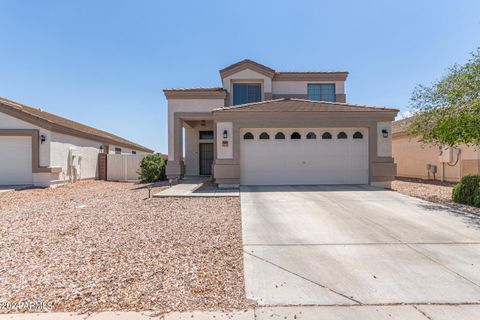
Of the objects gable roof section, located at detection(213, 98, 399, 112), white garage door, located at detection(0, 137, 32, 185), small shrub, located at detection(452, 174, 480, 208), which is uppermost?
gable roof section, located at detection(213, 98, 399, 112)

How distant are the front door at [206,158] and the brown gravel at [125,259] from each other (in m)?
10.4

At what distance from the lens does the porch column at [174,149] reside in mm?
15805

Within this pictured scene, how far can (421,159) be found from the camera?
17328mm

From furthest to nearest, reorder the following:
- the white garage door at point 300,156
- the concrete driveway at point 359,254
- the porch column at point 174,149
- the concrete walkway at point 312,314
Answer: the porch column at point 174,149
the white garage door at point 300,156
the concrete driveway at point 359,254
the concrete walkway at point 312,314

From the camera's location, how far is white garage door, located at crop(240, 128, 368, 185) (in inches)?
484

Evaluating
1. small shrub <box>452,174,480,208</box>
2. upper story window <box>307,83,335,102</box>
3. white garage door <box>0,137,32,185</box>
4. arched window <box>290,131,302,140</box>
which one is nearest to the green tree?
small shrub <box>452,174,480,208</box>

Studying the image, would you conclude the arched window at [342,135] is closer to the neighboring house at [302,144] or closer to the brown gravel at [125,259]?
the neighboring house at [302,144]

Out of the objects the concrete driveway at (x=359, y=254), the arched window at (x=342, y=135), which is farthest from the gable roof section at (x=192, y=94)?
the concrete driveway at (x=359, y=254)

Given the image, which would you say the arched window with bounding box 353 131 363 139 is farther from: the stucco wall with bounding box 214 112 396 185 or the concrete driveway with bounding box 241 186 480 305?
the concrete driveway with bounding box 241 186 480 305

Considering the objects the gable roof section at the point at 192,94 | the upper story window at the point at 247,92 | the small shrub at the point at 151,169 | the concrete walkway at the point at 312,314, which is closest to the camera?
the concrete walkway at the point at 312,314

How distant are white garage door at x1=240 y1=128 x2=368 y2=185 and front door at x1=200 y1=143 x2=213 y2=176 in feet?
21.3

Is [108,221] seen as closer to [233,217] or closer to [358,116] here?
[233,217]

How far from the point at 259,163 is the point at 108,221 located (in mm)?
7209

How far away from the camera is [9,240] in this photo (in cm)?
532
